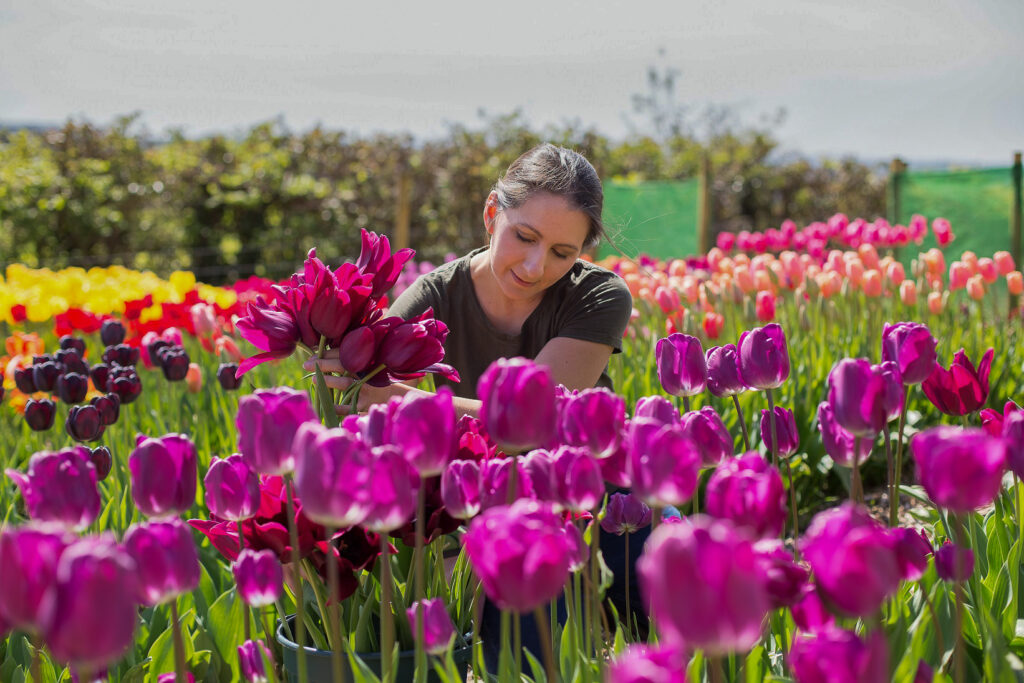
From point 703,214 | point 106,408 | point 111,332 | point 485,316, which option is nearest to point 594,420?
point 106,408

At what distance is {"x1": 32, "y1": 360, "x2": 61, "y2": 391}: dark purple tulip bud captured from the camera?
2607 millimetres

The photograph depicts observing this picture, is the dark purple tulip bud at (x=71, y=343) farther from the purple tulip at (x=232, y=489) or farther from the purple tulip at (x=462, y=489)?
the purple tulip at (x=462, y=489)

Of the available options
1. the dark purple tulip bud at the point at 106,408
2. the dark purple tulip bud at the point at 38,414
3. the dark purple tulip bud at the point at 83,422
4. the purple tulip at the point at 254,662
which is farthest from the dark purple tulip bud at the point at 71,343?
the purple tulip at the point at 254,662

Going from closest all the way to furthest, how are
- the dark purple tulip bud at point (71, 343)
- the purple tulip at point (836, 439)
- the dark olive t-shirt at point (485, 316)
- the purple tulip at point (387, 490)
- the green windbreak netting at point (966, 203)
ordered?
the purple tulip at point (387, 490), the purple tulip at point (836, 439), the dark olive t-shirt at point (485, 316), the dark purple tulip bud at point (71, 343), the green windbreak netting at point (966, 203)

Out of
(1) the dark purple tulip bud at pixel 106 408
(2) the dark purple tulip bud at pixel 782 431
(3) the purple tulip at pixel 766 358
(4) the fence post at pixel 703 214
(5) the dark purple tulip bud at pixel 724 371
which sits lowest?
(4) the fence post at pixel 703 214

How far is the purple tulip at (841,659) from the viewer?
2.15 ft

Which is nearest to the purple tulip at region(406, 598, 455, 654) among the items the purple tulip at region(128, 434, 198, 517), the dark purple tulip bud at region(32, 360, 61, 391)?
the purple tulip at region(128, 434, 198, 517)

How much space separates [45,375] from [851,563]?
8.10 ft

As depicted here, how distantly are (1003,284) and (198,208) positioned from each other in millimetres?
8693

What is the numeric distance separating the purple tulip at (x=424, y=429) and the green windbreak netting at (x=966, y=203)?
7.18 meters

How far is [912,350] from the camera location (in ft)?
3.63

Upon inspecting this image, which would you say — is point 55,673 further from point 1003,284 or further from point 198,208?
point 198,208

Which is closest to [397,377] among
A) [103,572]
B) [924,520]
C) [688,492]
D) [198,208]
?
[688,492]

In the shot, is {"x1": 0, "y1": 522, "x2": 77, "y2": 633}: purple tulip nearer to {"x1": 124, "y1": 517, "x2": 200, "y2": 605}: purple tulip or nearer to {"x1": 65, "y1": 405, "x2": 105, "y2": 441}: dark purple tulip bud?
{"x1": 124, "y1": 517, "x2": 200, "y2": 605}: purple tulip
